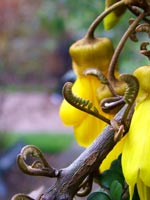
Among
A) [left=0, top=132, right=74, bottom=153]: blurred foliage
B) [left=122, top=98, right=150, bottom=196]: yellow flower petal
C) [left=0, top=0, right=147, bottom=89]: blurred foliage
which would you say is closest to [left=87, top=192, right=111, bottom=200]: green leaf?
[left=122, top=98, right=150, bottom=196]: yellow flower petal

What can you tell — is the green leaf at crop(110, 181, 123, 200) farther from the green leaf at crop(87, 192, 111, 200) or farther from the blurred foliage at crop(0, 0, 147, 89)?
the blurred foliage at crop(0, 0, 147, 89)

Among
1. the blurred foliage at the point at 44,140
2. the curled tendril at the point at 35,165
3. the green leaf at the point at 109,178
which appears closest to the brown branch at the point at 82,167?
the curled tendril at the point at 35,165

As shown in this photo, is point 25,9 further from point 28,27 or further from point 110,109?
point 110,109

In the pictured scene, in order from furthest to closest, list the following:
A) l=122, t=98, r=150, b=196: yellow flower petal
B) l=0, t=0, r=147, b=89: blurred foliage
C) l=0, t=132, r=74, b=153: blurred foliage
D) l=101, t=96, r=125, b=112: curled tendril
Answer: l=0, t=132, r=74, b=153: blurred foliage → l=0, t=0, r=147, b=89: blurred foliage → l=101, t=96, r=125, b=112: curled tendril → l=122, t=98, r=150, b=196: yellow flower petal

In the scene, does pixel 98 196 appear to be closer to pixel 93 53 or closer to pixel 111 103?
pixel 111 103

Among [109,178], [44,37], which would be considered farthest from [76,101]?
[44,37]
